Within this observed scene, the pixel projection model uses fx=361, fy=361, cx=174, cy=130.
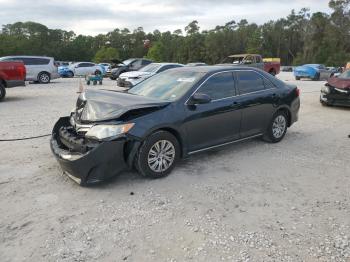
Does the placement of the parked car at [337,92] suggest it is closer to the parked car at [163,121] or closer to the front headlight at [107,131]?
the parked car at [163,121]

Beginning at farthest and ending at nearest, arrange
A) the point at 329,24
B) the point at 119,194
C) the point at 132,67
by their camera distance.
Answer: the point at 329,24 → the point at 132,67 → the point at 119,194

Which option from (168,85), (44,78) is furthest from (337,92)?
(44,78)

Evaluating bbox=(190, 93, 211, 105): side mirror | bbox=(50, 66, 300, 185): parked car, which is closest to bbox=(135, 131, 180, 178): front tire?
bbox=(50, 66, 300, 185): parked car

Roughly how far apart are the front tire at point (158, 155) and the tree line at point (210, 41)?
72564 millimetres

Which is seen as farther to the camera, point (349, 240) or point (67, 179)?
point (67, 179)

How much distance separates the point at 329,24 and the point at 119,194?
262 feet

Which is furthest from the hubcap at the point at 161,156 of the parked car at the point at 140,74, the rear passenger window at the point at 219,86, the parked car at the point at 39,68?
the parked car at the point at 39,68

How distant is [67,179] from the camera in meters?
4.99

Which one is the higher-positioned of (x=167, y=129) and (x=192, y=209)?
(x=167, y=129)

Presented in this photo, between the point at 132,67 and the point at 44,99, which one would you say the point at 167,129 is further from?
the point at 132,67

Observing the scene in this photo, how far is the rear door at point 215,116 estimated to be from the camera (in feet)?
17.8

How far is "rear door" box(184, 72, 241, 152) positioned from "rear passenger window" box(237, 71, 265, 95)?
0.21m

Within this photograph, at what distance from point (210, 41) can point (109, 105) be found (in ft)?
296

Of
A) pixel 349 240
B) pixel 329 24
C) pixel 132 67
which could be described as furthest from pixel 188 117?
pixel 329 24
